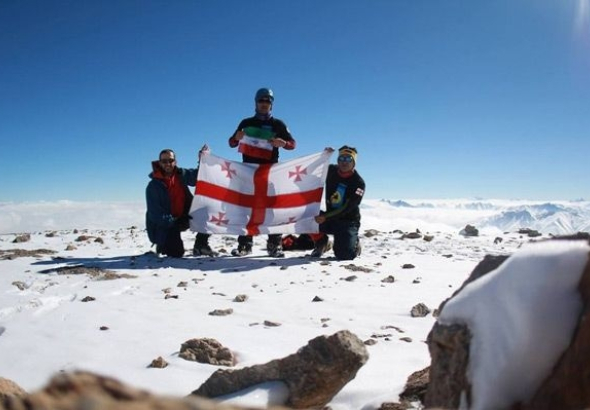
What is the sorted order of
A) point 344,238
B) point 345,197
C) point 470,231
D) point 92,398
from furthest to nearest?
point 470,231
point 345,197
point 344,238
point 92,398

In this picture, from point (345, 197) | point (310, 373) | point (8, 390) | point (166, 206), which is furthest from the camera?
point (345, 197)

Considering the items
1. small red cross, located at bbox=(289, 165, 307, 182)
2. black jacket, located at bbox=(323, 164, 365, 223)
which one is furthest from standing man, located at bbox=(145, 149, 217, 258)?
black jacket, located at bbox=(323, 164, 365, 223)

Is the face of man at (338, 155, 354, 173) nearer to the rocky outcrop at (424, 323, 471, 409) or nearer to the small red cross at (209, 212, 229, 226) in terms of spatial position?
the small red cross at (209, 212, 229, 226)

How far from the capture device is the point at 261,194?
29.4 ft

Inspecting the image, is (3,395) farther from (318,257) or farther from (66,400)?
(318,257)

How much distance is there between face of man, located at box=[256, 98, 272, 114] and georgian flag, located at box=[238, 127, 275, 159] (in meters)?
0.39

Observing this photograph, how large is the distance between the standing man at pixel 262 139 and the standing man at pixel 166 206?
48.7 inches

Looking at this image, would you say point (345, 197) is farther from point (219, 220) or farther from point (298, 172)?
point (219, 220)

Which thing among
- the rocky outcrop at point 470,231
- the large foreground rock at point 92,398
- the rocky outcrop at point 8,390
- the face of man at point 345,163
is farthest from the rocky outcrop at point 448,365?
the rocky outcrop at point 470,231

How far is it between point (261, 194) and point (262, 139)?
1.19 m

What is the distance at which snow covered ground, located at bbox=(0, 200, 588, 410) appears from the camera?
2.88 metres

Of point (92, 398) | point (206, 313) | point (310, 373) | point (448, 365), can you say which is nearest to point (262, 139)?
point (206, 313)

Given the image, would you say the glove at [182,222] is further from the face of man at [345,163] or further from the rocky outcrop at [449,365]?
the rocky outcrop at [449,365]

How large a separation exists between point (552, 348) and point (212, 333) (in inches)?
113
